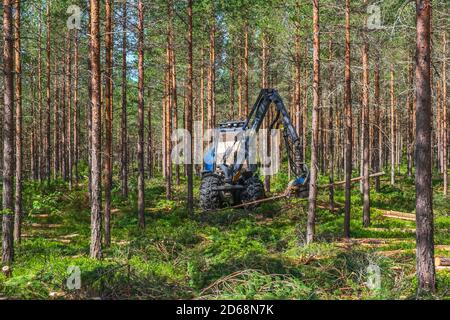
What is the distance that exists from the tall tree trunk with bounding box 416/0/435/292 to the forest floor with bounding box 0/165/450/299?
26.9 inches

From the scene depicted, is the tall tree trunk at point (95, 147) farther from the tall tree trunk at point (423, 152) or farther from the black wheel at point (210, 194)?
the black wheel at point (210, 194)

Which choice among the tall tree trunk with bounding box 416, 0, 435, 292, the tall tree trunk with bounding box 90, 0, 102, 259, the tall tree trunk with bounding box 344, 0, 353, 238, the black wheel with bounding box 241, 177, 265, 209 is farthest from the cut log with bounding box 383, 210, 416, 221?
the tall tree trunk with bounding box 90, 0, 102, 259

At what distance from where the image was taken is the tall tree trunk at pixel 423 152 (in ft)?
26.6

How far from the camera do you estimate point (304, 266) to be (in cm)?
997

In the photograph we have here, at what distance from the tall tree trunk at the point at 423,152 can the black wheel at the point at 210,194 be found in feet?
35.3

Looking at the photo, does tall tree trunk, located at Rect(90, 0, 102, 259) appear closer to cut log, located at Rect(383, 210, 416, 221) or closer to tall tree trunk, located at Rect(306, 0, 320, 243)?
tall tree trunk, located at Rect(306, 0, 320, 243)

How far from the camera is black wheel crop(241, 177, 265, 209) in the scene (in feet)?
58.6

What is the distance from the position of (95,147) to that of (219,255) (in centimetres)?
417

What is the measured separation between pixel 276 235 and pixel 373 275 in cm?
Result: 572

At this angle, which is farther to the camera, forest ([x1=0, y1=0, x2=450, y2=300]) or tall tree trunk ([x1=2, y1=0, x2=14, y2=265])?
tall tree trunk ([x1=2, y1=0, x2=14, y2=265])

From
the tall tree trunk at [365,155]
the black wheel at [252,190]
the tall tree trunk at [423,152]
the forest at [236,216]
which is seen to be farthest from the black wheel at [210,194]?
the tall tree trunk at [423,152]
